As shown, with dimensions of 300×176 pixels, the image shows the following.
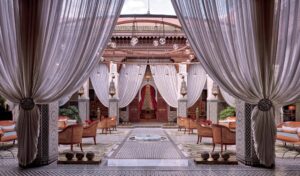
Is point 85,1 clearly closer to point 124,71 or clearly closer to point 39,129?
point 39,129

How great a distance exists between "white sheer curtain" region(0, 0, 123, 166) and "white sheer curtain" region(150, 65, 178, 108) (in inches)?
279

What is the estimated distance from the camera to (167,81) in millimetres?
10992

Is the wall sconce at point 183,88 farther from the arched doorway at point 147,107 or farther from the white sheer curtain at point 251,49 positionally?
the white sheer curtain at point 251,49

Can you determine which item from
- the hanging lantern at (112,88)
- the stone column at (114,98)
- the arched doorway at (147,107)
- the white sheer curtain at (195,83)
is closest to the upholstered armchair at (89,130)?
the hanging lantern at (112,88)

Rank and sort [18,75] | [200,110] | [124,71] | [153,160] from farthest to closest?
[200,110]
[124,71]
[153,160]
[18,75]

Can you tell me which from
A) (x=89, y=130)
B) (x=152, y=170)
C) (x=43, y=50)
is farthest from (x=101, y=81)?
(x=152, y=170)

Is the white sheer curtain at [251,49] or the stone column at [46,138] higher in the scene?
the white sheer curtain at [251,49]

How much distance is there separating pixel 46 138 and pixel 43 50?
45.5 inches

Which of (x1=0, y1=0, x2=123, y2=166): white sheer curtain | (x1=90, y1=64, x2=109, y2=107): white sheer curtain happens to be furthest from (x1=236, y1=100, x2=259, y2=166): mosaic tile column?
(x1=90, y1=64, x2=109, y2=107): white sheer curtain

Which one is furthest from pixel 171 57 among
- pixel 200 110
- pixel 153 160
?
pixel 153 160

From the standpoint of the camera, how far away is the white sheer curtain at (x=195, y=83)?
36.0 ft

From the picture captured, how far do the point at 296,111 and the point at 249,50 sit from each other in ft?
31.4

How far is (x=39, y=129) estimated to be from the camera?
4062mm

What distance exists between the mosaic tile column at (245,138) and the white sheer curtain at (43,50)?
6.84ft
